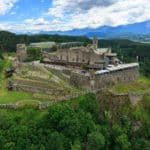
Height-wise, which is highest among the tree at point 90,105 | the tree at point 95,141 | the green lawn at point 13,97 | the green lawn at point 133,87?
the green lawn at point 133,87

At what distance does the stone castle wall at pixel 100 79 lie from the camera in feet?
242

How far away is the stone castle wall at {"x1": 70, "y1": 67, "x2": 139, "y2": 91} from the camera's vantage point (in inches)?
2899

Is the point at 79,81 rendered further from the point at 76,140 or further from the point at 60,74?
the point at 76,140

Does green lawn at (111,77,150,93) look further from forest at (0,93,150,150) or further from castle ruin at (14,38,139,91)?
forest at (0,93,150,150)

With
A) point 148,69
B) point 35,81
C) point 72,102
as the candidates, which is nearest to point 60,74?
point 35,81

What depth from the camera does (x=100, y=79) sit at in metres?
74.9

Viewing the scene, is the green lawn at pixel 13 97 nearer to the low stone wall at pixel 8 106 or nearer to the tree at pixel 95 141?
the low stone wall at pixel 8 106

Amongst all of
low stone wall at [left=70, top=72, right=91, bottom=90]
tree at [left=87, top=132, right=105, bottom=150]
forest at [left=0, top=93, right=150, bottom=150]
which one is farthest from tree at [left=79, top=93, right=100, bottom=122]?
tree at [left=87, top=132, right=105, bottom=150]

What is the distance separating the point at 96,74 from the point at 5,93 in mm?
19722

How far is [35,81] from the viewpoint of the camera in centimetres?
7681

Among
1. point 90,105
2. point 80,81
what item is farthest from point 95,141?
point 80,81

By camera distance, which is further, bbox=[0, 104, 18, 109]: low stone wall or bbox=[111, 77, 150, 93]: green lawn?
bbox=[111, 77, 150, 93]: green lawn

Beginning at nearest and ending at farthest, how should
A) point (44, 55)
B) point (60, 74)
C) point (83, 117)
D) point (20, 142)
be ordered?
point (20, 142), point (83, 117), point (60, 74), point (44, 55)

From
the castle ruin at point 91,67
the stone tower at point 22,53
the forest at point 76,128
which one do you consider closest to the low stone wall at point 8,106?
the forest at point 76,128
